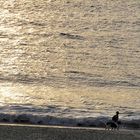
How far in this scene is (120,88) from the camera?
700 centimetres

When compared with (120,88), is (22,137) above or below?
below

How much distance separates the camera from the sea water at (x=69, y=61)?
19.3ft

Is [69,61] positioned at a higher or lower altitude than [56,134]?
higher

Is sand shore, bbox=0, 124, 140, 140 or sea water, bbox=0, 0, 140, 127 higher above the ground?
sea water, bbox=0, 0, 140, 127

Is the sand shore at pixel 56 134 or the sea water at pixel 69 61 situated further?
the sea water at pixel 69 61

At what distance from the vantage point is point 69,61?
27.1 feet

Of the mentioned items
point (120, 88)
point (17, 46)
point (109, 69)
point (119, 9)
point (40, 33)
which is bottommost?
point (120, 88)

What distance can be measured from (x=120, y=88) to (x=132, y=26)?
147 inches

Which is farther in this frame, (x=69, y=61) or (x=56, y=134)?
(x=69, y=61)

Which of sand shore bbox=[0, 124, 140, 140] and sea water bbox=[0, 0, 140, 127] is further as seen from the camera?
sea water bbox=[0, 0, 140, 127]

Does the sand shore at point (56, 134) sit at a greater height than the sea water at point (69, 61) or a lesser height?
lesser

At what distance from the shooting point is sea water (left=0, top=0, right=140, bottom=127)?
19.3ft

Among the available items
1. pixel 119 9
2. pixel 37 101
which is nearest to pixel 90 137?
pixel 37 101

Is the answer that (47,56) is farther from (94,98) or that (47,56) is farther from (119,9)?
(119,9)
